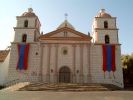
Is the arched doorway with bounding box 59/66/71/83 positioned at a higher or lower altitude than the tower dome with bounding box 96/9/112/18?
lower

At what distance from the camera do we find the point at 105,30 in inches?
1320

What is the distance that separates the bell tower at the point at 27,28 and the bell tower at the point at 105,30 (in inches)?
357

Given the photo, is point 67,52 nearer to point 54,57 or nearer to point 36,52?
point 54,57

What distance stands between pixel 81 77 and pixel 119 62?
18.8 ft

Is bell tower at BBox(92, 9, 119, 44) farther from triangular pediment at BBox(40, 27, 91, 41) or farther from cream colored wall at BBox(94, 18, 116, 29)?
triangular pediment at BBox(40, 27, 91, 41)

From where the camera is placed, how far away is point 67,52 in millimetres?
32375

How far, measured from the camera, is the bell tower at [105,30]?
33.0 metres

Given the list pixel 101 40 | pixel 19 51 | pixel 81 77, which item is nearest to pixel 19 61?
pixel 19 51

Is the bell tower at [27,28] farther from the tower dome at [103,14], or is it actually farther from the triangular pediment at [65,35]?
the tower dome at [103,14]

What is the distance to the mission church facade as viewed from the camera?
31203 millimetres

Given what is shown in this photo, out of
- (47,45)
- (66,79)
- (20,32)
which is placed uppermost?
(20,32)

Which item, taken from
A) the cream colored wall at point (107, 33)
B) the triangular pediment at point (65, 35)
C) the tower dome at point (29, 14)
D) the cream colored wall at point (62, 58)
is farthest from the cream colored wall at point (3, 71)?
the cream colored wall at point (107, 33)

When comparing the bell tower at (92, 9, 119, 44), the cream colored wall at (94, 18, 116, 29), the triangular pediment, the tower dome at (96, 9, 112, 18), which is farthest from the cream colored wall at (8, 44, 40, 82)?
the tower dome at (96, 9, 112, 18)

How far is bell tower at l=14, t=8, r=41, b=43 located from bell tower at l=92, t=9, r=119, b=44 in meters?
9.07
